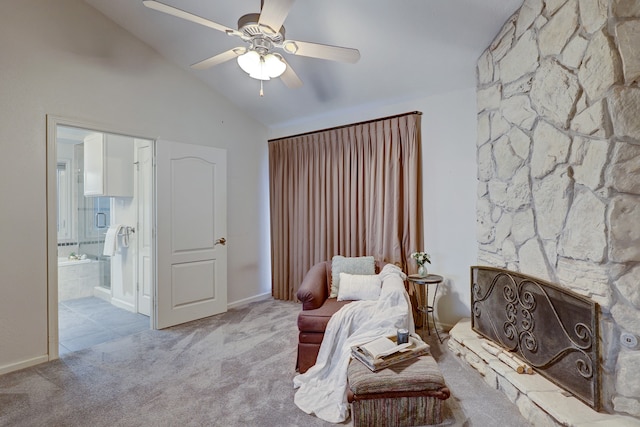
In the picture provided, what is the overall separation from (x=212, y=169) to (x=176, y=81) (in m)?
1.07

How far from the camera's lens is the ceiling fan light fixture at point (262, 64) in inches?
82.5

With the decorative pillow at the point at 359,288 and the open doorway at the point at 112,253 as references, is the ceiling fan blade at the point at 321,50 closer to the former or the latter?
the decorative pillow at the point at 359,288

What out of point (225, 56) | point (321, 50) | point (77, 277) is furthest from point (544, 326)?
point (77, 277)

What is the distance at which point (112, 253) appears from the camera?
4246 mm

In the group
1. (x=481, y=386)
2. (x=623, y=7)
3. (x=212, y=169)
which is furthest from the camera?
(x=212, y=169)

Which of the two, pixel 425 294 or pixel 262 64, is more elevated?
pixel 262 64

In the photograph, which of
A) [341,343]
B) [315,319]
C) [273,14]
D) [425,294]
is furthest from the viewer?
[425,294]

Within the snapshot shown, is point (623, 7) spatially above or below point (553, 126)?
above

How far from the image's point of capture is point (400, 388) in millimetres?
1836

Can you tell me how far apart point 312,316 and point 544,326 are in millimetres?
1609

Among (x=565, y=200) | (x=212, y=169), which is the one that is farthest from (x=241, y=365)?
(x=565, y=200)

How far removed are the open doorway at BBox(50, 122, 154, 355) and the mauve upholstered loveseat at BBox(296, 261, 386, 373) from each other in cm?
192

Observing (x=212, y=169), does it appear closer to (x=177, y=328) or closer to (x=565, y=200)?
(x=177, y=328)

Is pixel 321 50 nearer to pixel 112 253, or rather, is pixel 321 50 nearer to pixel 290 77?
pixel 290 77
